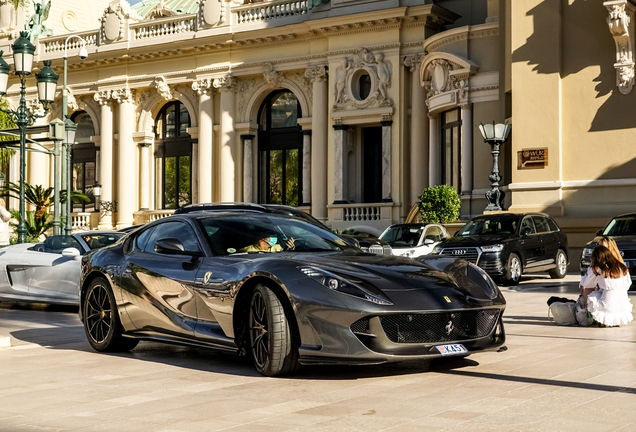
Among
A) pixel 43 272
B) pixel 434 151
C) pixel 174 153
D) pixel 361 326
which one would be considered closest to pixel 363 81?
pixel 434 151

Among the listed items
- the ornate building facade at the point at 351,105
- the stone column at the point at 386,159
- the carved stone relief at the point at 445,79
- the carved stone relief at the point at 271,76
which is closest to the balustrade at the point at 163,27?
the ornate building facade at the point at 351,105

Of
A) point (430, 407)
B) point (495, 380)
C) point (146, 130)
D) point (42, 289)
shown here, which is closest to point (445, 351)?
point (495, 380)

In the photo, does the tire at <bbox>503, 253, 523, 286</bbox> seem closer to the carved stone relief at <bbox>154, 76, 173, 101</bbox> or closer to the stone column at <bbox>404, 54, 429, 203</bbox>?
the stone column at <bbox>404, 54, 429, 203</bbox>

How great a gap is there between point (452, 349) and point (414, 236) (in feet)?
59.1

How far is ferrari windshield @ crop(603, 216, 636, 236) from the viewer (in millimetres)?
20109

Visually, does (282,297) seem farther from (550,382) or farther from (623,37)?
(623,37)

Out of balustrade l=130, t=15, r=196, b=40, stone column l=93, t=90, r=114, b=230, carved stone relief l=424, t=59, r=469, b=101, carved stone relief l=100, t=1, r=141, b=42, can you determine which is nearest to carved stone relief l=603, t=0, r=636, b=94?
carved stone relief l=424, t=59, r=469, b=101

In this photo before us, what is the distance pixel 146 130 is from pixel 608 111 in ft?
82.5

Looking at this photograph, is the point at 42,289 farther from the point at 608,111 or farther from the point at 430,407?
the point at 608,111

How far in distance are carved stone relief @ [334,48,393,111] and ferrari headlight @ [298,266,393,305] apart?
3030 centimetres

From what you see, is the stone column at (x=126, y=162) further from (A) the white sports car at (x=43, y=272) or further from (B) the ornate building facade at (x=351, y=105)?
(A) the white sports car at (x=43, y=272)

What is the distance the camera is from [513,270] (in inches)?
819

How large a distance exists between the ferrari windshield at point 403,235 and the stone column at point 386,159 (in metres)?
11.4

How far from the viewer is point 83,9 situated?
5612 centimetres
